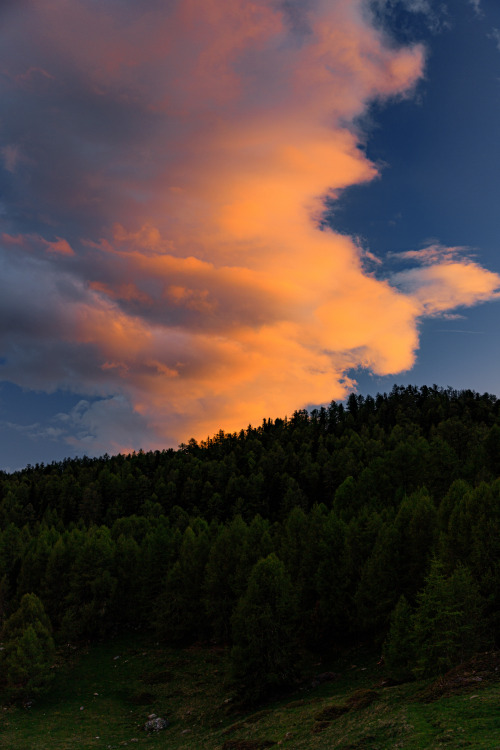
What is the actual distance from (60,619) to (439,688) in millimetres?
85949

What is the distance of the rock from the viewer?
52094 mm

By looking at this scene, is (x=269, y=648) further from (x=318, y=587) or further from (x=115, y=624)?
(x=115, y=624)

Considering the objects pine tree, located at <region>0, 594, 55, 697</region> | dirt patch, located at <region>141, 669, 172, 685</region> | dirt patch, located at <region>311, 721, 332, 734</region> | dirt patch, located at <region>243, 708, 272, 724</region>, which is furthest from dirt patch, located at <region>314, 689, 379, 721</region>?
pine tree, located at <region>0, 594, 55, 697</region>

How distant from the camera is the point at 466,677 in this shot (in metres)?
34.2

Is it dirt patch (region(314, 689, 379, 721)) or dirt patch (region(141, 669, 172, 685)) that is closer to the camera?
dirt patch (region(314, 689, 379, 721))

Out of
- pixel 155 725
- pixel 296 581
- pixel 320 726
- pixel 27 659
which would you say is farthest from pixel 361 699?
pixel 27 659

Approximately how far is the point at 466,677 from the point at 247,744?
1752 centimetres

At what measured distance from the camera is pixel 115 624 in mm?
95375

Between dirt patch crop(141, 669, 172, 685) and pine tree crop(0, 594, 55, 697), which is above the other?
pine tree crop(0, 594, 55, 697)

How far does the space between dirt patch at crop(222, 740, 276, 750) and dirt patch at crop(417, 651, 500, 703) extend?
1193 cm

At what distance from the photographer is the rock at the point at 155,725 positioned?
5209 cm

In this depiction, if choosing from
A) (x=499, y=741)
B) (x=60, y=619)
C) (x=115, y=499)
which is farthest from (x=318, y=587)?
(x=115, y=499)

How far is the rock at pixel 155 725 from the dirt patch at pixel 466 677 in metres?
32.9

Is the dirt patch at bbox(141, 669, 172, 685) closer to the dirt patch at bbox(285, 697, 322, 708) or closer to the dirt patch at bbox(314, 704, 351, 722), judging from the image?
the dirt patch at bbox(285, 697, 322, 708)
